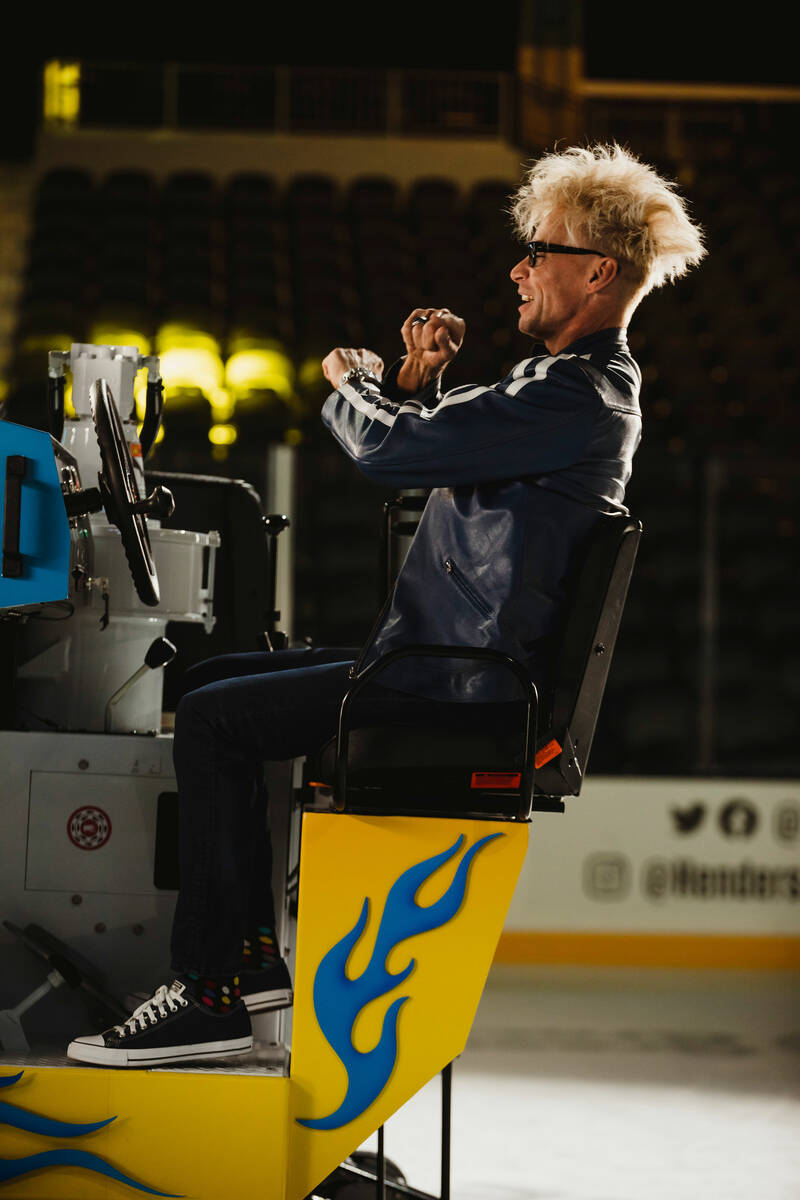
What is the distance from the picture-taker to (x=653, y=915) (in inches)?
211

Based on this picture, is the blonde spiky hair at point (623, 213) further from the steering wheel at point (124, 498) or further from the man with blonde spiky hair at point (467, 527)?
the steering wheel at point (124, 498)

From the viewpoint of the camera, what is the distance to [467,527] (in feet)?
6.57

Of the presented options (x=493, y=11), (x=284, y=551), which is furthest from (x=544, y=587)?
(x=493, y=11)

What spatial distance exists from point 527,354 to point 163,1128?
355 centimetres

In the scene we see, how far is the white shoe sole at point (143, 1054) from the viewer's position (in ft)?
6.43

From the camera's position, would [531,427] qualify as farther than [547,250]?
No

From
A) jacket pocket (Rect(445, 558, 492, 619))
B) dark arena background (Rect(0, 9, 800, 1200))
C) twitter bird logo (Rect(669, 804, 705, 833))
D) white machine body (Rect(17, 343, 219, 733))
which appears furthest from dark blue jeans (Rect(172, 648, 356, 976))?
twitter bird logo (Rect(669, 804, 705, 833))

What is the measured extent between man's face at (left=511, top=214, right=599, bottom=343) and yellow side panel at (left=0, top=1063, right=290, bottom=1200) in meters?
1.16

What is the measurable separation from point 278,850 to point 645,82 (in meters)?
11.1

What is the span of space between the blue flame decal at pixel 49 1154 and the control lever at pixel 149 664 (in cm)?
66

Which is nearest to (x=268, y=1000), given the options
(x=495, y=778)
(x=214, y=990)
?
(x=214, y=990)

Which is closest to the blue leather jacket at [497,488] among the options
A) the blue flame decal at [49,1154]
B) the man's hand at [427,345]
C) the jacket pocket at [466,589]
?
the jacket pocket at [466,589]

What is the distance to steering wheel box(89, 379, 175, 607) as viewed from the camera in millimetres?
2008

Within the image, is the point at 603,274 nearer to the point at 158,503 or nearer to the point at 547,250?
the point at 547,250
